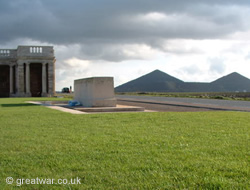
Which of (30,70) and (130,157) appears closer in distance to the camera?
(130,157)

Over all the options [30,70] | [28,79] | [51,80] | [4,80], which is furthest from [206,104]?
[4,80]

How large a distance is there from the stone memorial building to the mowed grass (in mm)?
39060

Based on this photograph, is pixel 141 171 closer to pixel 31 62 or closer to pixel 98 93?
pixel 98 93

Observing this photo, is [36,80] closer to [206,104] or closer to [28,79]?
[28,79]

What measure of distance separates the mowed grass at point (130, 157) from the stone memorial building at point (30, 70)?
3906 centimetres

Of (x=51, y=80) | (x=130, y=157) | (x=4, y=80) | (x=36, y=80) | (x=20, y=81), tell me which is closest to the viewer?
(x=130, y=157)

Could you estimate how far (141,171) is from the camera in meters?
5.46

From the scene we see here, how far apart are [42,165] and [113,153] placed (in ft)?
4.91

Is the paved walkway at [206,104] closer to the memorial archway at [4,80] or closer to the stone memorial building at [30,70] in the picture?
the stone memorial building at [30,70]

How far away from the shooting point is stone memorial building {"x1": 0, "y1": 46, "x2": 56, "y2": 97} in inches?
1863

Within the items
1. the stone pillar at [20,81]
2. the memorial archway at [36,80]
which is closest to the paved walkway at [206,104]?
the stone pillar at [20,81]

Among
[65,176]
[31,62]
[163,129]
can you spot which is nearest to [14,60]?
[31,62]

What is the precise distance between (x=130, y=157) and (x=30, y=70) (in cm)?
4657

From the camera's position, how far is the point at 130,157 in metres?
6.43
